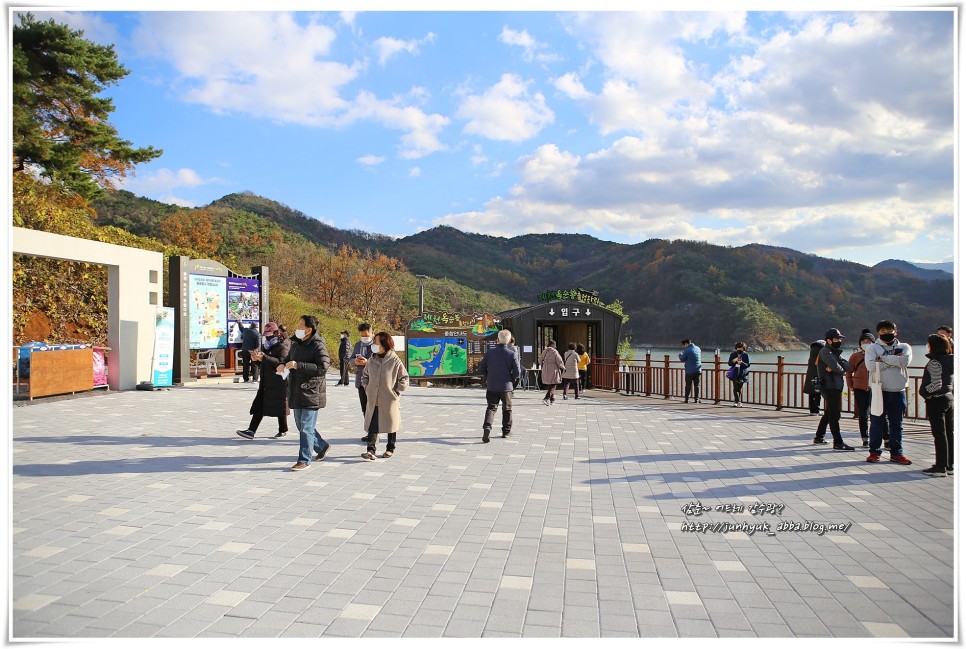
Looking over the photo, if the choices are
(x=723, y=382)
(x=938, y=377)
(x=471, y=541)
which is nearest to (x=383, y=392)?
(x=471, y=541)

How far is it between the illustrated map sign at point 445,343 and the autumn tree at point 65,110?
1011 centimetres

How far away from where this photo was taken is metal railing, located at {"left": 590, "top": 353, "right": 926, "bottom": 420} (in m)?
12.4

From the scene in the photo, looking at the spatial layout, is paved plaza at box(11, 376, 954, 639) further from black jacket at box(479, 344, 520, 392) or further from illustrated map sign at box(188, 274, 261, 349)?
illustrated map sign at box(188, 274, 261, 349)

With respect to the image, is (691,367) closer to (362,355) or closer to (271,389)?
(362,355)

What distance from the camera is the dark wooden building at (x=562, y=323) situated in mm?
22125

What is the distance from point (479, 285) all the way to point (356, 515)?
64427mm

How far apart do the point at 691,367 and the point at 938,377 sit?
814 cm

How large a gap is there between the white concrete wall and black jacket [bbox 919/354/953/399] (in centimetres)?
1499

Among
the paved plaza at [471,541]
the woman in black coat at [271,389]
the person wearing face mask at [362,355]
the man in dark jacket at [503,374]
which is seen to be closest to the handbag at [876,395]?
the paved plaza at [471,541]

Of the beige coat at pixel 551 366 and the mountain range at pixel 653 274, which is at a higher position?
the mountain range at pixel 653 274

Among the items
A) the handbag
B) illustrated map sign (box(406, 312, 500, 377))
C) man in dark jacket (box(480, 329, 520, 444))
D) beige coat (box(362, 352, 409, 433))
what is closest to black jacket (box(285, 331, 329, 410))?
beige coat (box(362, 352, 409, 433))

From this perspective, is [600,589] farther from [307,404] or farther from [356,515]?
[307,404]

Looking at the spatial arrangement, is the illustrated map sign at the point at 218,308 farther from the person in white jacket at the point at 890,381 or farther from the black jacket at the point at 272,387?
the person in white jacket at the point at 890,381

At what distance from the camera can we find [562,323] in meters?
23.1
